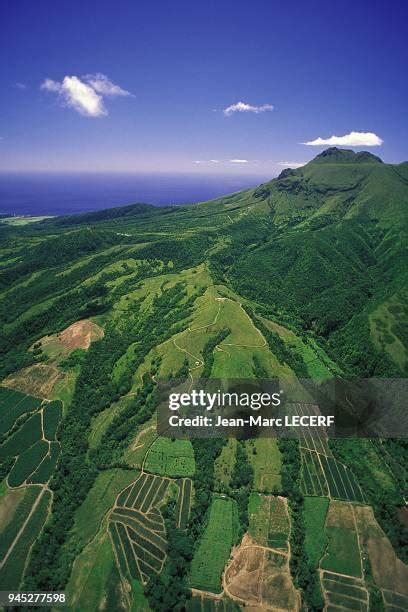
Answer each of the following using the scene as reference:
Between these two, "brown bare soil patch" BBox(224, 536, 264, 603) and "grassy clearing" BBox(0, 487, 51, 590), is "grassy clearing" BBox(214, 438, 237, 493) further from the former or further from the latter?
"grassy clearing" BBox(0, 487, 51, 590)

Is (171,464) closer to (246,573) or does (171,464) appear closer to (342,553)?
(246,573)

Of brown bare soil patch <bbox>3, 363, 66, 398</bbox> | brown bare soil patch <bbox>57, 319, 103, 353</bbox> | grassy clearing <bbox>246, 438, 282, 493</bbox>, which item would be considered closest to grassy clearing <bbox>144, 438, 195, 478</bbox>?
grassy clearing <bbox>246, 438, 282, 493</bbox>

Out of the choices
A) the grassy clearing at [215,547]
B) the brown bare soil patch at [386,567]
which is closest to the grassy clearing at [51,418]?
the grassy clearing at [215,547]

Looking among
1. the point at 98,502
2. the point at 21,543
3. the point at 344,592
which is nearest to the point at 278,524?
the point at 344,592

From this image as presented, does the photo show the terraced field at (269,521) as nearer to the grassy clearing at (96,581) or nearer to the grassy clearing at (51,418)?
the grassy clearing at (96,581)

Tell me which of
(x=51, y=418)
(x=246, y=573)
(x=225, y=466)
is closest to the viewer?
(x=246, y=573)

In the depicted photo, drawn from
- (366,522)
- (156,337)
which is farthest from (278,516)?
(156,337)
